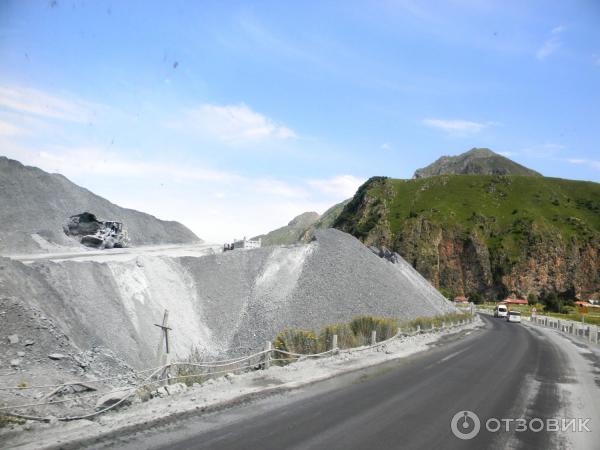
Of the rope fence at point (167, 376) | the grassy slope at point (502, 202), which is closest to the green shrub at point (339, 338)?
the rope fence at point (167, 376)

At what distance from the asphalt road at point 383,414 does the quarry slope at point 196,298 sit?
9.09m

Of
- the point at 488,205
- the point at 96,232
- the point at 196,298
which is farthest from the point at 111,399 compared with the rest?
the point at 488,205

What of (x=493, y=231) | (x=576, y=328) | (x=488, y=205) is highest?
(x=488, y=205)

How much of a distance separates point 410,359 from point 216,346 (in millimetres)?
11075

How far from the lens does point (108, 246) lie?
42562 millimetres

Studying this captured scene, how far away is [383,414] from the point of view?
33.2ft

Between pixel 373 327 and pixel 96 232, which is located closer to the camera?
pixel 373 327

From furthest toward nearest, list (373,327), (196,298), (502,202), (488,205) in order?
(502,202) < (488,205) < (196,298) < (373,327)

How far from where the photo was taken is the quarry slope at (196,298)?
61.0 feet

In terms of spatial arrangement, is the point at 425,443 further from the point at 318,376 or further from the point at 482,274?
the point at 482,274

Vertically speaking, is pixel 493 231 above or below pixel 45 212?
above

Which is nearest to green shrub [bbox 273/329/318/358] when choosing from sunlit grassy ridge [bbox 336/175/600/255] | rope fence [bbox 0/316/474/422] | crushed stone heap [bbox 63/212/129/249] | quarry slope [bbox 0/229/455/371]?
rope fence [bbox 0/316/474/422]

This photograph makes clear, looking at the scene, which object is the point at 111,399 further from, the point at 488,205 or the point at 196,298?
the point at 488,205

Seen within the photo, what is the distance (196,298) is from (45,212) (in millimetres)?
26573
